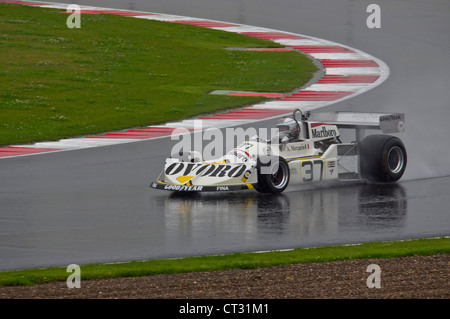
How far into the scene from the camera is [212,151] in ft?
68.0

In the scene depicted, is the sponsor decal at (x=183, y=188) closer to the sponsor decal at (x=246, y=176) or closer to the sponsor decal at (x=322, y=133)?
the sponsor decal at (x=246, y=176)

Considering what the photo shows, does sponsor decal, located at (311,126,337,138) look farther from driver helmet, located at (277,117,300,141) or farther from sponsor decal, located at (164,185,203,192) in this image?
sponsor decal, located at (164,185,203,192)

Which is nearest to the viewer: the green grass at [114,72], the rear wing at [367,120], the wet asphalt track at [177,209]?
the wet asphalt track at [177,209]

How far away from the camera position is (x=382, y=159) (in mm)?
17078

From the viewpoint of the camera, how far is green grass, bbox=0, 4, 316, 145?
24516 millimetres

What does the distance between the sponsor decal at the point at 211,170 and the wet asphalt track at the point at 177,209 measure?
18.7 inches

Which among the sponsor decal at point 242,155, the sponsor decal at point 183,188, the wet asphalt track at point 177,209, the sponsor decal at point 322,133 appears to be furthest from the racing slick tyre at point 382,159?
the sponsor decal at point 183,188

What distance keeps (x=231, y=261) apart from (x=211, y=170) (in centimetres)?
426

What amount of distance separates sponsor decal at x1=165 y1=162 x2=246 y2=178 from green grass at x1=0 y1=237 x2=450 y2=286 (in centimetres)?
354

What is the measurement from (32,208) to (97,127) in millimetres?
8243

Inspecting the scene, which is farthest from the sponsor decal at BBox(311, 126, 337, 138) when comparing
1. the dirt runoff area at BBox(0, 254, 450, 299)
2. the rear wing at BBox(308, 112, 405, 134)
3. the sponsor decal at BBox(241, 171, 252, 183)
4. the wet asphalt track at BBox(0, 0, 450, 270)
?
the dirt runoff area at BBox(0, 254, 450, 299)

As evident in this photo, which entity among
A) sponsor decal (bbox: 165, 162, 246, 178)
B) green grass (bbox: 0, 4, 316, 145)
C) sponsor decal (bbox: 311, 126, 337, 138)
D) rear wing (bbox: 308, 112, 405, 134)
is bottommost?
sponsor decal (bbox: 165, 162, 246, 178)

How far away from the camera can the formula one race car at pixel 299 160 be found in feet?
51.4
